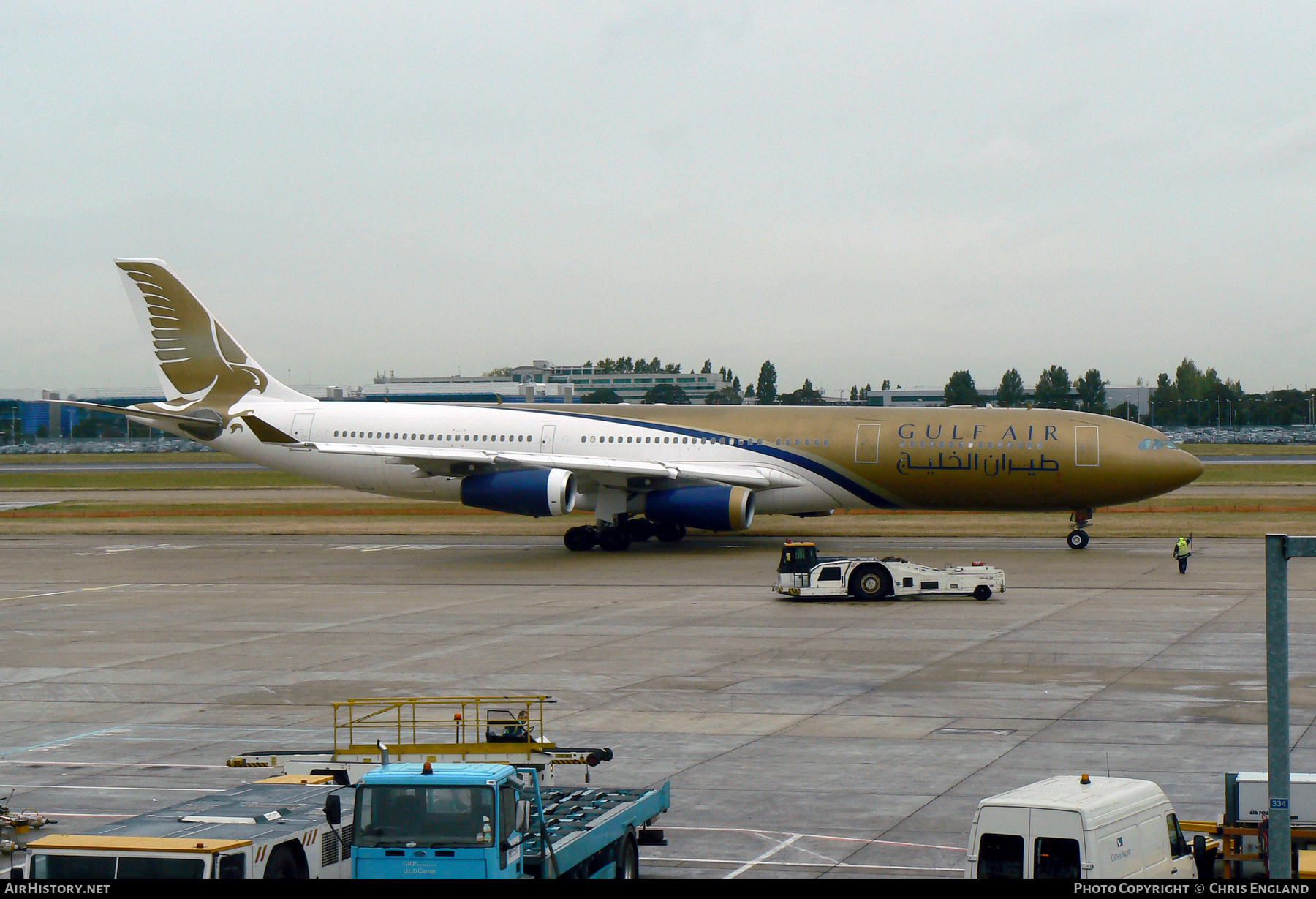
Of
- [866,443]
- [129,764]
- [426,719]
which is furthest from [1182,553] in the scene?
[129,764]

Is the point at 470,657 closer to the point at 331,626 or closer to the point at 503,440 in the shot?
the point at 331,626

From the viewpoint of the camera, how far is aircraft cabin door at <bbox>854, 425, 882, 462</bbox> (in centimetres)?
4625

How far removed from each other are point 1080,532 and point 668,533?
14.9m

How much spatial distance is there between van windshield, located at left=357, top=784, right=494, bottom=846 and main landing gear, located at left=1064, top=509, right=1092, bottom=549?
38.3 m

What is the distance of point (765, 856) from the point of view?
47.0 feet

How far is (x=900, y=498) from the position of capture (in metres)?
46.7

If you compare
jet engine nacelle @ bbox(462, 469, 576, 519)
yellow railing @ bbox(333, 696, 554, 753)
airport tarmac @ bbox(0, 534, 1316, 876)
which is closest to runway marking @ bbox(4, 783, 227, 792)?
airport tarmac @ bbox(0, 534, 1316, 876)

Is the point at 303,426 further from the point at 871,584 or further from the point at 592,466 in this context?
the point at 871,584

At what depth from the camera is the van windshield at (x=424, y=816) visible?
11.5 meters

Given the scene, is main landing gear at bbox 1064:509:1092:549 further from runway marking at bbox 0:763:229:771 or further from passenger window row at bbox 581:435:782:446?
runway marking at bbox 0:763:229:771

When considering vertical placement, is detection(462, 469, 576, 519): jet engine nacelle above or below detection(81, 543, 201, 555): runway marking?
above

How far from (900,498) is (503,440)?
14.9 meters

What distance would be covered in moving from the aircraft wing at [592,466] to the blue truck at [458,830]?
33.1 metres

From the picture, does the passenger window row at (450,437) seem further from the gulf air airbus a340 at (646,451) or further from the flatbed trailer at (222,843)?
the flatbed trailer at (222,843)
